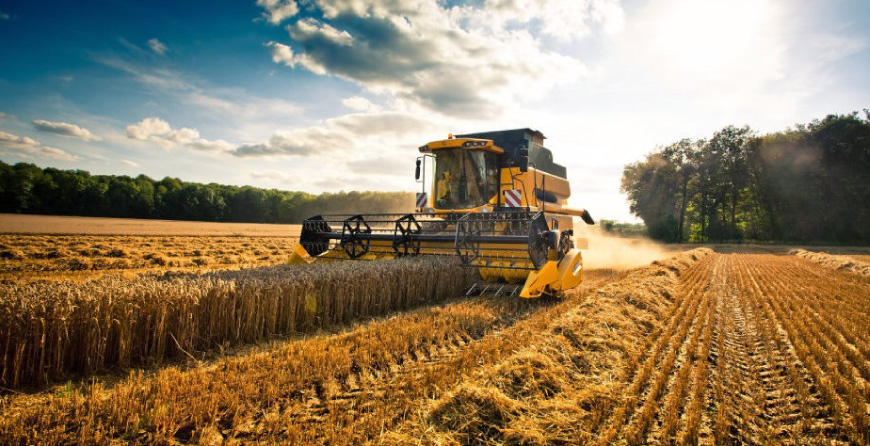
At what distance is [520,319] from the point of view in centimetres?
536

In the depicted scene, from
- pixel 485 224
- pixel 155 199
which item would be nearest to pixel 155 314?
pixel 485 224

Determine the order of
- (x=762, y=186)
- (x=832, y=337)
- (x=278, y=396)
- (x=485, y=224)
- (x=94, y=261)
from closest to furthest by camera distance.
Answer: (x=278, y=396) → (x=832, y=337) → (x=485, y=224) → (x=94, y=261) → (x=762, y=186)

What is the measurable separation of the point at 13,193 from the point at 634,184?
5736cm

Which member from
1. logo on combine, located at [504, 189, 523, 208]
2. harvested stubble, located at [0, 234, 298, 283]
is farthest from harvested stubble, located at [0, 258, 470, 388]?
harvested stubble, located at [0, 234, 298, 283]

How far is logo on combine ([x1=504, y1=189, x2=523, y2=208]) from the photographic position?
29.2 feet

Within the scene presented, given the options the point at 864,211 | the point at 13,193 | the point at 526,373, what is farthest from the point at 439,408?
the point at 13,193

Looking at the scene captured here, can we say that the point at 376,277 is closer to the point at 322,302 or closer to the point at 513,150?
the point at 322,302

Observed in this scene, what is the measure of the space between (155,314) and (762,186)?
4285 cm

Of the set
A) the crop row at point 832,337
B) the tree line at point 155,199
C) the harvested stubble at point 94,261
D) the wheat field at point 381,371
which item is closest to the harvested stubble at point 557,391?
the wheat field at point 381,371

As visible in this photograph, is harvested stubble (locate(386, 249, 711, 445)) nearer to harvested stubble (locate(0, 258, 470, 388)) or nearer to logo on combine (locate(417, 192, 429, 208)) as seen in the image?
harvested stubble (locate(0, 258, 470, 388))

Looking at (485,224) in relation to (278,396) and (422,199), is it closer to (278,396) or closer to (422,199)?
(422,199)

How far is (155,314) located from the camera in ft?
12.0

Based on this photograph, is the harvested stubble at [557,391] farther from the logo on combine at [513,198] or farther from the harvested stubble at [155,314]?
the logo on combine at [513,198]

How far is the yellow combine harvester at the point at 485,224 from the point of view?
681 cm
